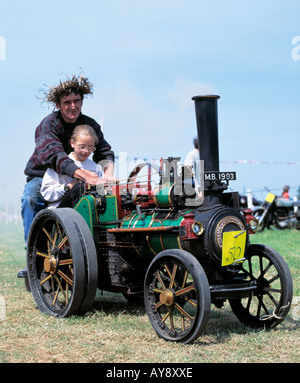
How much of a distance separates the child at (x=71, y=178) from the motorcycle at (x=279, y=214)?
11173 millimetres

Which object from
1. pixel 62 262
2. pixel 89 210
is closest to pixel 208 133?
pixel 89 210

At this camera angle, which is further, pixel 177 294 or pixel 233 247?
pixel 233 247

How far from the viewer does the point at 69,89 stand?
5.73 m

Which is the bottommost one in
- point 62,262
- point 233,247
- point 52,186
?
point 62,262

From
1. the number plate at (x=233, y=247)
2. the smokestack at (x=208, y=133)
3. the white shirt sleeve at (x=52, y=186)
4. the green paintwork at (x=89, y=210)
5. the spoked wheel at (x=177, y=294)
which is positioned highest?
the smokestack at (x=208, y=133)

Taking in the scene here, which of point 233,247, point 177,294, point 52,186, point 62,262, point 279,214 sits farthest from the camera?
point 279,214

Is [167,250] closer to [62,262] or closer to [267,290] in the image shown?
[267,290]

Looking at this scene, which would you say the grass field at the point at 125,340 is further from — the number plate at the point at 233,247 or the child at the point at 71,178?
the child at the point at 71,178

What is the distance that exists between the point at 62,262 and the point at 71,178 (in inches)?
38.2

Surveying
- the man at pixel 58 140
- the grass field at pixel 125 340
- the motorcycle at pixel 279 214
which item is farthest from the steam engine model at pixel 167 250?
the motorcycle at pixel 279 214

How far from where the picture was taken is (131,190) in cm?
501

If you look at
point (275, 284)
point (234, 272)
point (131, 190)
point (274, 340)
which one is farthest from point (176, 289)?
point (275, 284)

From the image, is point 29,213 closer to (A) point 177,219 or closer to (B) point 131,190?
(B) point 131,190

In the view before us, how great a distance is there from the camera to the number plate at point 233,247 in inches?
158
